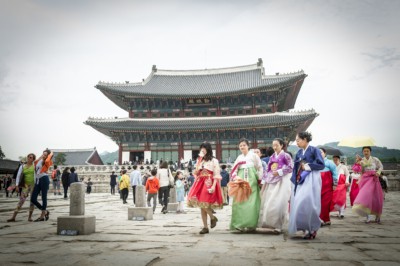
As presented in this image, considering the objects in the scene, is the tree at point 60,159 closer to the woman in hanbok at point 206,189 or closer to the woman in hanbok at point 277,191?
the woman in hanbok at point 206,189

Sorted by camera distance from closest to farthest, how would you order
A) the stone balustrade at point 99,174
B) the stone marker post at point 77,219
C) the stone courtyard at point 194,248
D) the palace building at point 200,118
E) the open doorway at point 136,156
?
the stone courtyard at point 194,248 < the stone marker post at point 77,219 < the stone balustrade at point 99,174 < the palace building at point 200,118 < the open doorway at point 136,156

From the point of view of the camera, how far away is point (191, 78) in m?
35.9

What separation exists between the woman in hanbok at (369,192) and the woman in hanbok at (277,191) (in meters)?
2.39

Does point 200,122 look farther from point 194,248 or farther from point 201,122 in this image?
point 194,248

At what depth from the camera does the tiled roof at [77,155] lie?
136 feet

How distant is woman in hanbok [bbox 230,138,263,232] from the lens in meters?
5.49

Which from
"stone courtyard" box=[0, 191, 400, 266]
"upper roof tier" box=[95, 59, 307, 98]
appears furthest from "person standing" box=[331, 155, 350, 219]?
"upper roof tier" box=[95, 59, 307, 98]

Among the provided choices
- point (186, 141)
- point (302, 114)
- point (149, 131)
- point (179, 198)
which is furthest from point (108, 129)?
point (179, 198)

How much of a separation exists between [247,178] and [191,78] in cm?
3101

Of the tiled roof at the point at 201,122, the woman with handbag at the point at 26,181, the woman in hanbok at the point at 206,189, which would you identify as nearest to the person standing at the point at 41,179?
the woman with handbag at the point at 26,181

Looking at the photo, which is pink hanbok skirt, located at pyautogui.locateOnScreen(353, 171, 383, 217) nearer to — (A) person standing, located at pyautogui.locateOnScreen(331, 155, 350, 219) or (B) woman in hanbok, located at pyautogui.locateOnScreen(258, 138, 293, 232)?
(A) person standing, located at pyautogui.locateOnScreen(331, 155, 350, 219)

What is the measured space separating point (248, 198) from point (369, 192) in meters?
3.20

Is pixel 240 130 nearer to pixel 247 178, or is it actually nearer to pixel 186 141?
pixel 186 141

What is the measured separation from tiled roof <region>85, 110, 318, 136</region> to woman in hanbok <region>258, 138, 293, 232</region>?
21.3 metres
